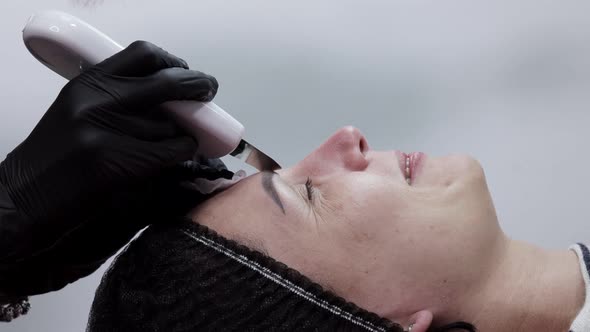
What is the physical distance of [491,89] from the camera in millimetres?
1423

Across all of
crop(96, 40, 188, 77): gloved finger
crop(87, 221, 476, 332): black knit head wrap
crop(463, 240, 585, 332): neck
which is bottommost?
crop(87, 221, 476, 332): black knit head wrap

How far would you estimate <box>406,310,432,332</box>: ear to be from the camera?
0.91m

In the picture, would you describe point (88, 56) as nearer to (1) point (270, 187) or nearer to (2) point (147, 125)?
(2) point (147, 125)

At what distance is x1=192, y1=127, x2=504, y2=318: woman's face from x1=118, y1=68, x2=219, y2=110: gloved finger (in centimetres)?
19

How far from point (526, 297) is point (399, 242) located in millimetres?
248

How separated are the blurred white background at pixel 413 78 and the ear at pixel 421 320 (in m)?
0.56

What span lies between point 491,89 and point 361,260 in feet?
2.30

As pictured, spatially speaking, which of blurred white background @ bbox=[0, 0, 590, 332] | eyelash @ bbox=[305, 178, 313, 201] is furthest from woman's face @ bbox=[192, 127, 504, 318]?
blurred white background @ bbox=[0, 0, 590, 332]

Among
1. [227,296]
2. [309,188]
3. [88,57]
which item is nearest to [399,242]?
[309,188]

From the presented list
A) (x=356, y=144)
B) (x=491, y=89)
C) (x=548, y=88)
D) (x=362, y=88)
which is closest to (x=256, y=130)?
(x=362, y=88)

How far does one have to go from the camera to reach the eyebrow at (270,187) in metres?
0.95

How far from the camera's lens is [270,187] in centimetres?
97

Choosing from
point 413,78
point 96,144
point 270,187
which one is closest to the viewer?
point 96,144

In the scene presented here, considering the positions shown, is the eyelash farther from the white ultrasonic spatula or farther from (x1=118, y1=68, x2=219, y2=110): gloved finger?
(x1=118, y1=68, x2=219, y2=110): gloved finger
